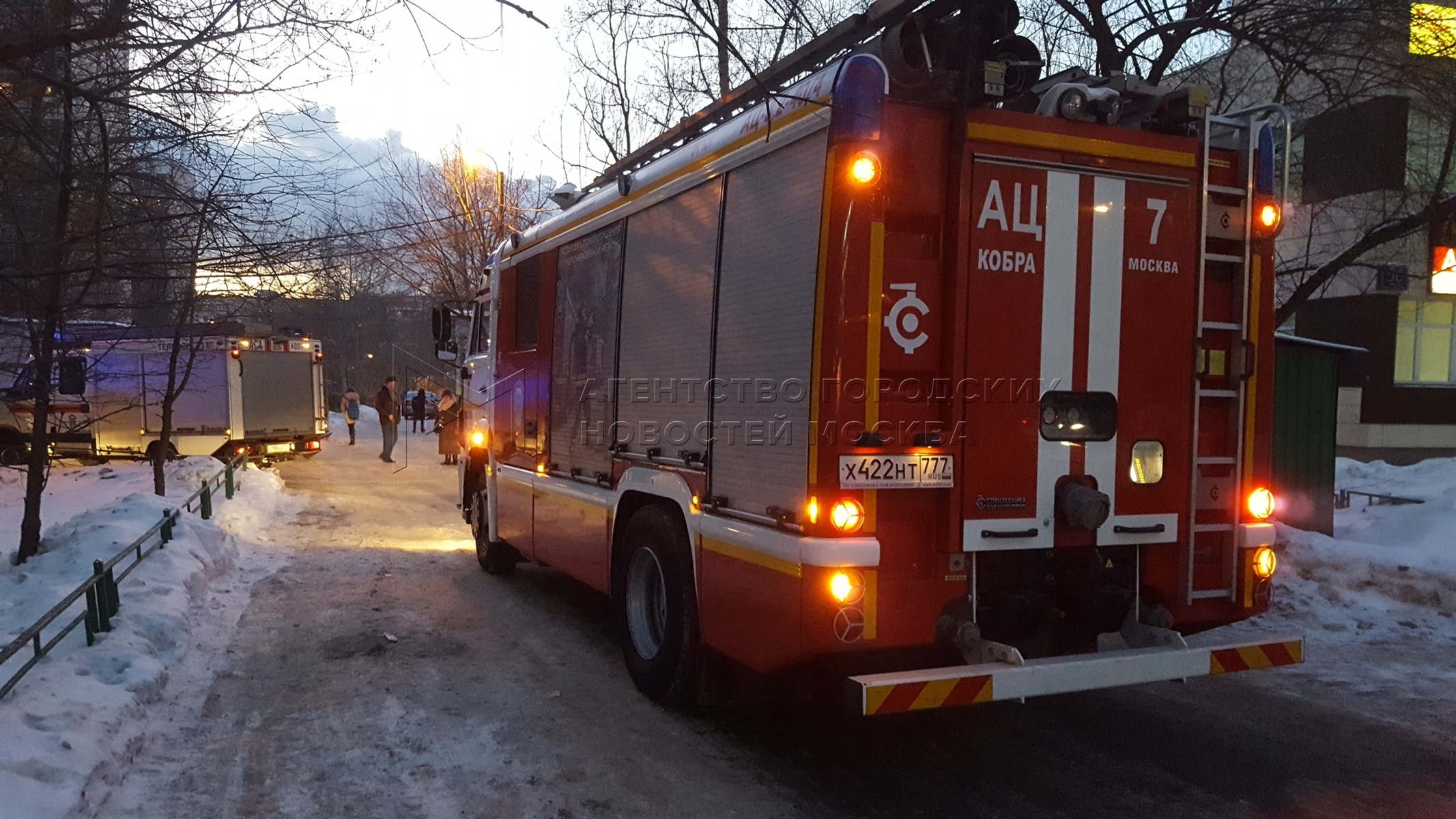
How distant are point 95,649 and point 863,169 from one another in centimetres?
548

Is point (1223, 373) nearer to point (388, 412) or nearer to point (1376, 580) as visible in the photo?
point (1376, 580)

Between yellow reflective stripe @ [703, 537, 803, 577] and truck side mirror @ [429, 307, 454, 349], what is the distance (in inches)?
244

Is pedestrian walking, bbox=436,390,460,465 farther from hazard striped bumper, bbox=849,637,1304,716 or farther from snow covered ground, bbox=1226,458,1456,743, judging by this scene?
hazard striped bumper, bbox=849,637,1304,716

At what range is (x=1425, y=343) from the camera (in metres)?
19.6

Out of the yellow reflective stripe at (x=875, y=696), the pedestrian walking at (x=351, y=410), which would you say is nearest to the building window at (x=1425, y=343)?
the yellow reflective stripe at (x=875, y=696)

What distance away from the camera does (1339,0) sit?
33.8 ft

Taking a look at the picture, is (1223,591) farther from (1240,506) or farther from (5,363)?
(5,363)

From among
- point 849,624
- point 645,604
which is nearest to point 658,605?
point 645,604

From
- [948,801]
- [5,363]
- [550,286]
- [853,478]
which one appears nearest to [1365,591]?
[948,801]

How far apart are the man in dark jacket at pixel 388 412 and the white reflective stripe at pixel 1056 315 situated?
18.5 meters

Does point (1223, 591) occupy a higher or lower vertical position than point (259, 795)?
higher

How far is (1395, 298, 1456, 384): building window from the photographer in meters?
19.4

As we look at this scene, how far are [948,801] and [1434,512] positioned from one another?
1017cm

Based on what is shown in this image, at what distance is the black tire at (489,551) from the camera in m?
9.73
